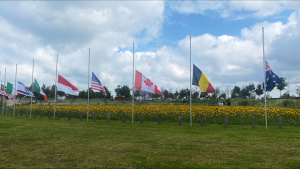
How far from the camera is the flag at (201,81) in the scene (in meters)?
16.4

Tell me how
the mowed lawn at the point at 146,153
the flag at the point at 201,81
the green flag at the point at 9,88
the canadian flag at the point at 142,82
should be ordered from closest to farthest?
the mowed lawn at the point at 146,153 < the flag at the point at 201,81 < the canadian flag at the point at 142,82 < the green flag at the point at 9,88

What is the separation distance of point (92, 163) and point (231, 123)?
13.8m

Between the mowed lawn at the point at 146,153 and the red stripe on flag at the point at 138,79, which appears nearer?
the mowed lawn at the point at 146,153

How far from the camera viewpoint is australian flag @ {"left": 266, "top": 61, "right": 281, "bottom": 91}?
16.1m

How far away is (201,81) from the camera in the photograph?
16.8 meters

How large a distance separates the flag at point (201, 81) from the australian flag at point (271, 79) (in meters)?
3.58

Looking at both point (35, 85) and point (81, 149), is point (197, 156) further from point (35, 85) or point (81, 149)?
point (35, 85)

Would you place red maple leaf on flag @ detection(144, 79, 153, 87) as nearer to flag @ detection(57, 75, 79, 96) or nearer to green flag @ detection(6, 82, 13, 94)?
flag @ detection(57, 75, 79, 96)

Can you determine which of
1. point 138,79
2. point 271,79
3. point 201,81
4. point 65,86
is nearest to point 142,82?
point 138,79

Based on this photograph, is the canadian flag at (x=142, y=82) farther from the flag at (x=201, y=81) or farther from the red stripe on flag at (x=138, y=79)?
the flag at (x=201, y=81)

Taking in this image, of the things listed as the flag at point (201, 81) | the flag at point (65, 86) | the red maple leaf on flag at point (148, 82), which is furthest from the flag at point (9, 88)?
the flag at point (201, 81)

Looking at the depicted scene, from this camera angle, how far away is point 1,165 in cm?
682

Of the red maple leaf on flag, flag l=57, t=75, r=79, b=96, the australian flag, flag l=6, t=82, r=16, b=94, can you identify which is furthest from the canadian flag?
flag l=6, t=82, r=16, b=94

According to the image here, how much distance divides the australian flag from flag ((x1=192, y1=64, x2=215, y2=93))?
11.7 ft
